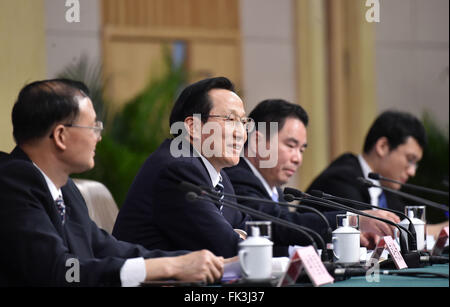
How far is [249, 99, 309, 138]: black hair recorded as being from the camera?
4422mm

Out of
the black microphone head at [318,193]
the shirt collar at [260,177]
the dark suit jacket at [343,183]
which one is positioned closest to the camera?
the black microphone head at [318,193]

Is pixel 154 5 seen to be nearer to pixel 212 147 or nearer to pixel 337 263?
pixel 212 147

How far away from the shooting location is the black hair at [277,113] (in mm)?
4422

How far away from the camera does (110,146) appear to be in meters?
5.42

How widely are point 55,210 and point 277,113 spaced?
219 centimetres

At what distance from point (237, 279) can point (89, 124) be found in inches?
27.7

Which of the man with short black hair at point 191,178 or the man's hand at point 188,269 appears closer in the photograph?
the man's hand at point 188,269

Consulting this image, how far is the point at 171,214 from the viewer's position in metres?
2.91

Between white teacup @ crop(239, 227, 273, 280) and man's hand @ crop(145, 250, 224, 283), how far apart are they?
0.13 metres

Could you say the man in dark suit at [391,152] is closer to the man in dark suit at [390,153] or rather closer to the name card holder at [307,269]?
the man in dark suit at [390,153]

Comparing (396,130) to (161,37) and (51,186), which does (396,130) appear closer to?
(51,186)

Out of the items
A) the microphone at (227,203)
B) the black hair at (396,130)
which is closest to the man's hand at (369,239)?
the microphone at (227,203)
